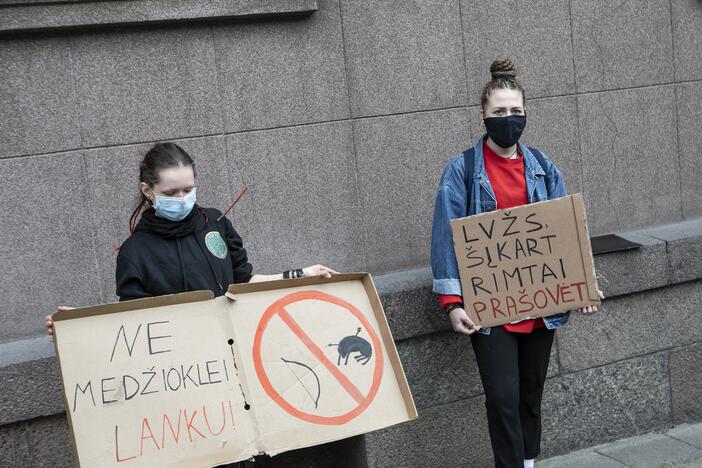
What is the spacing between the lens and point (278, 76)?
4578 millimetres

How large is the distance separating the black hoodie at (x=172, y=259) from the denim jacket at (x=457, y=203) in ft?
3.20

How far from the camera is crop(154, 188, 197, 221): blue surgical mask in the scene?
10.4 feet

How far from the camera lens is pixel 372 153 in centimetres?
479

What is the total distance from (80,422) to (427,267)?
8.13 feet

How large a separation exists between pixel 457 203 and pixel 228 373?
1.33 meters

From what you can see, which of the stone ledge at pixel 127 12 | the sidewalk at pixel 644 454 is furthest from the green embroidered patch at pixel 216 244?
the sidewalk at pixel 644 454

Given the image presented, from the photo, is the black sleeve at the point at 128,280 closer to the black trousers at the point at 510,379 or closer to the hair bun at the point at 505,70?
the black trousers at the point at 510,379

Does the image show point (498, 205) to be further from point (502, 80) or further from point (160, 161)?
point (160, 161)

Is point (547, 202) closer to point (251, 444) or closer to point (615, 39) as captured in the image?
point (251, 444)

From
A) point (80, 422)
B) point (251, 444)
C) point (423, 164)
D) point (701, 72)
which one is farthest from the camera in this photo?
point (701, 72)

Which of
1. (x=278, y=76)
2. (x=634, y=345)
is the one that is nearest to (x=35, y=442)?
(x=278, y=76)

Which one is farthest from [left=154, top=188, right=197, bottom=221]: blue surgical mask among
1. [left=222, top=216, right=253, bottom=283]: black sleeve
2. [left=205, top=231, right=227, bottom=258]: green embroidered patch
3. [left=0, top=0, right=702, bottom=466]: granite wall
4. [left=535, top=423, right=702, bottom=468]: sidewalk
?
[left=535, top=423, right=702, bottom=468]: sidewalk

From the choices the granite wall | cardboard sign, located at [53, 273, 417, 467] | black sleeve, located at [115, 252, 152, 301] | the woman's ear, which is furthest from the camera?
the granite wall

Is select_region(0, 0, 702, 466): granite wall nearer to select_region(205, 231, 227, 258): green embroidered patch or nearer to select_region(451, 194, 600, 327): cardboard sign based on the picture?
select_region(451, 194, 600, 327): cardboard sign
